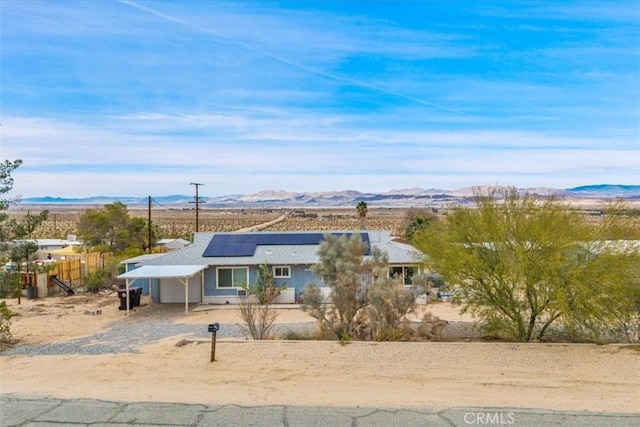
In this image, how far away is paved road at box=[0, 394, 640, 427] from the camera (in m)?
9.16

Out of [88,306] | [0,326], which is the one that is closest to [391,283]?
[0,326]

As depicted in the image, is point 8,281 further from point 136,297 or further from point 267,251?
point 267,251

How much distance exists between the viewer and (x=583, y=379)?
1211cm

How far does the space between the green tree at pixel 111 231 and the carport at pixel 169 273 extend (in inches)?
597

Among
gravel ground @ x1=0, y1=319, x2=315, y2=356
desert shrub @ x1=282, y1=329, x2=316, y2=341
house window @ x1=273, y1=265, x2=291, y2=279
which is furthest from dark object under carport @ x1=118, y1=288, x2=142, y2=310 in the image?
desert shrub @ x1=282, y1=329, x2=316, y2=341

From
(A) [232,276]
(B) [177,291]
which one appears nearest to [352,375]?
(A) [232,276]

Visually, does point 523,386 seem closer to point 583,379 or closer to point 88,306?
point 583,379

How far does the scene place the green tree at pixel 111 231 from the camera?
38656mm

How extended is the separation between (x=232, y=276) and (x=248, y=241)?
288 centimetres

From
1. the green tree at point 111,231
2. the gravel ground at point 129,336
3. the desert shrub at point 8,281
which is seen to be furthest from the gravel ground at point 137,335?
the green tree at point 111,231

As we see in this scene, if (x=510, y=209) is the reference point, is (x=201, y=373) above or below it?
below

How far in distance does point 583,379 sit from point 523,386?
65.0 inches

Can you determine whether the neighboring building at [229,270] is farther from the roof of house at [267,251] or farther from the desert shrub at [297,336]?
the desert shrub at [297,336]

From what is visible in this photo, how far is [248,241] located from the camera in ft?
89.3
